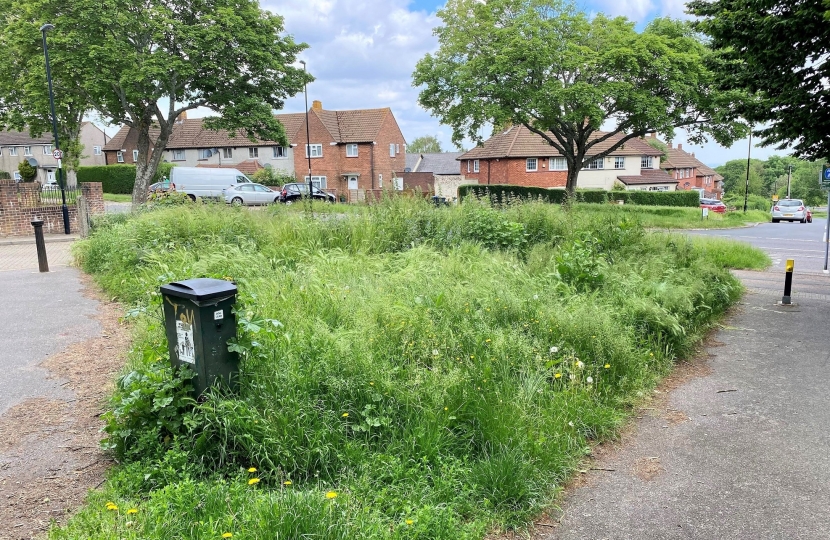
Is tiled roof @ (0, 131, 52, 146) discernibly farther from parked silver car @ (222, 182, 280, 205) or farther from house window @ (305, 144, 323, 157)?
parked silver car @ (222, 182, 280, 205)

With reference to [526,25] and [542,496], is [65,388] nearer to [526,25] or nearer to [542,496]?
[542,496]

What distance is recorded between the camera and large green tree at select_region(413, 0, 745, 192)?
2764 centimetres

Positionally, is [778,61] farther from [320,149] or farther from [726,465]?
[320,149]

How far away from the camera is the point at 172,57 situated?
25.4 meters

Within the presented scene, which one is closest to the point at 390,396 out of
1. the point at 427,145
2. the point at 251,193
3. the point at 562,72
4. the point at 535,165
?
the point at 562,72

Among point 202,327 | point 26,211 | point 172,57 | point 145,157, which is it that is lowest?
point 202,327

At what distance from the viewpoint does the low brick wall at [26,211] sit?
19828 mm

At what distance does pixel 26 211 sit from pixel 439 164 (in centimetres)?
5215

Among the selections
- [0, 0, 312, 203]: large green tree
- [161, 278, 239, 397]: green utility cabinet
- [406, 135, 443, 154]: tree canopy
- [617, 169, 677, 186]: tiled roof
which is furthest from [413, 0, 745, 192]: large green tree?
[406, 135, 443, 154]: tree canopy

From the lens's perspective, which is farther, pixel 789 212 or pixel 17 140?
pixel 17 140

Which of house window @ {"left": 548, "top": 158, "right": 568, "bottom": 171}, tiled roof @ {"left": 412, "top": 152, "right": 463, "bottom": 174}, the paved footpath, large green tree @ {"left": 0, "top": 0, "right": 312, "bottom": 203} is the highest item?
large green tree @ {"left": 0, "top": 0, "right": 312, "bottom": 203}

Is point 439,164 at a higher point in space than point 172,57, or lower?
lower

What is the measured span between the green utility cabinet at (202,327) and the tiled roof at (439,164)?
62215 millimetres

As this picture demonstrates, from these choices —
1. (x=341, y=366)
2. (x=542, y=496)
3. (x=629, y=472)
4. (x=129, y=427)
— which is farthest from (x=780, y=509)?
(x=129, y=427)
